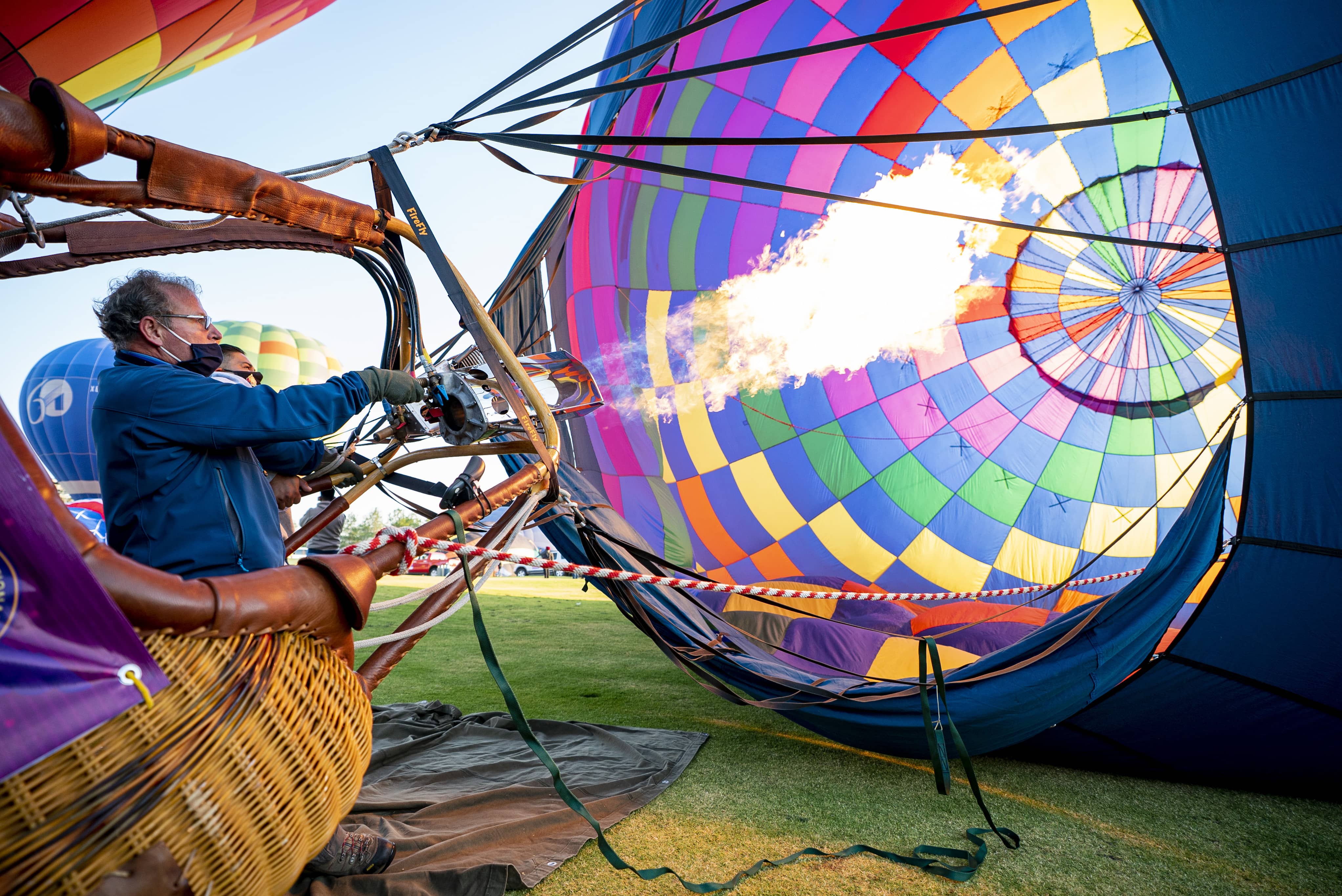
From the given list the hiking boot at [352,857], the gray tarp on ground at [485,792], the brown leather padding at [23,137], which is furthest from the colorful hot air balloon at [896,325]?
the brown leather padding at [23,137]

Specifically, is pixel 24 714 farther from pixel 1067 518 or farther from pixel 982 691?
pixel 1067 518

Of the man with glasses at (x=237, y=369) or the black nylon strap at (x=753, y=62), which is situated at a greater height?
the black nylon strap at (x=753, y=62)

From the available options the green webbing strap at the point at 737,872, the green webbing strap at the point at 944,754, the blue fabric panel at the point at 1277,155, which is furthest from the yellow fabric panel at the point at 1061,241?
the green webbing strap at the point at 737,872

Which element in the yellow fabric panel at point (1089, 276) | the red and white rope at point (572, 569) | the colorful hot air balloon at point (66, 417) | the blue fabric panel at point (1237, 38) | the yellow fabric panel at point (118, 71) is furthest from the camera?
the colorful hot air balloon at point (66, 417)

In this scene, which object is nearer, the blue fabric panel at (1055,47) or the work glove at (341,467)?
the work glove at (341,467)

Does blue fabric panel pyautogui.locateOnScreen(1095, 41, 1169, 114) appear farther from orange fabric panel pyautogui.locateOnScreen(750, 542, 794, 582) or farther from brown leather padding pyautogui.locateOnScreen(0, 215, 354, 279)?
brown leather padding pyautogui.locateOnScreen(0, 215, 354, 279)

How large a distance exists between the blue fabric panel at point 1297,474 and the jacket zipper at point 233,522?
2414 millimetres

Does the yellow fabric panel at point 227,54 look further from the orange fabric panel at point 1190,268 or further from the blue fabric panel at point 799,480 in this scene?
the orange fabric panel at point 1190,268

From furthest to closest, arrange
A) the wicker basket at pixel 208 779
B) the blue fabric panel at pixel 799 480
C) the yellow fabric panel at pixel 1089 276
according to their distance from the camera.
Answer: the blue fabric panel at pixel 799 480, the yellow fabric panel at pixel 1089 276, the wicker basket at pixel 208 779

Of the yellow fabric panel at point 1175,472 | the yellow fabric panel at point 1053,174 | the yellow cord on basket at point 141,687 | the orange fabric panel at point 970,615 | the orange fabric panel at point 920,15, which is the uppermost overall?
the orange fabric panel at point 920,15

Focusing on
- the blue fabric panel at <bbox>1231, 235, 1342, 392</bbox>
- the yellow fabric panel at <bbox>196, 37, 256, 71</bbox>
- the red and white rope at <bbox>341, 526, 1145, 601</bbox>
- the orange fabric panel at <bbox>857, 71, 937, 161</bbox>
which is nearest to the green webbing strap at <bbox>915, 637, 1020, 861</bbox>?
the red and white rope at <bbox>341, 526, 1145, 601</bbox>

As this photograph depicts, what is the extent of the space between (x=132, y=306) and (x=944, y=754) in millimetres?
2274

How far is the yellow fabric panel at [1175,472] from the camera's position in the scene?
3666 millimetres

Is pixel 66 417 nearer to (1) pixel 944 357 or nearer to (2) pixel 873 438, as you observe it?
(2) pixel 873 438
